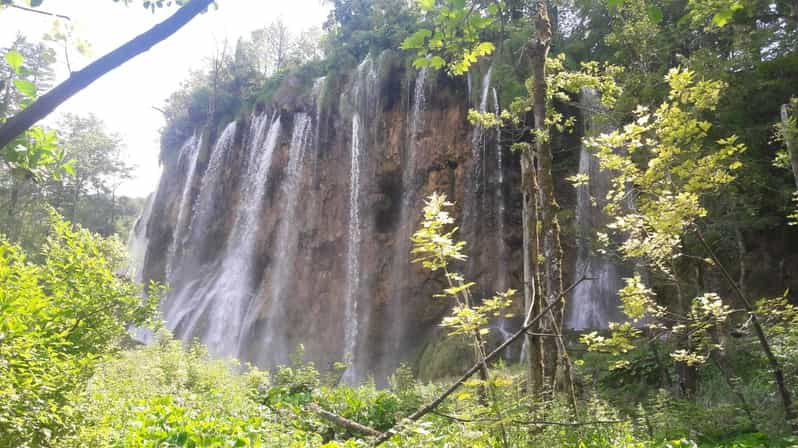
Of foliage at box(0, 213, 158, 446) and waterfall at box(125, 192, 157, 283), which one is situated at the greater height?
waterfall at box(125, 192, 157, 283)

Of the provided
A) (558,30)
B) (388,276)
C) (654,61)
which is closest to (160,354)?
(388,276)

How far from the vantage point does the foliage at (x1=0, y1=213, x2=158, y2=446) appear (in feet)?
11.7

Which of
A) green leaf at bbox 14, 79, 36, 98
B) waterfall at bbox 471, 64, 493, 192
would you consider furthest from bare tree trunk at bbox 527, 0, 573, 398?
waterfall at bbox 471, 64, 493, 192

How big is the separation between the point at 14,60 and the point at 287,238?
22.1m

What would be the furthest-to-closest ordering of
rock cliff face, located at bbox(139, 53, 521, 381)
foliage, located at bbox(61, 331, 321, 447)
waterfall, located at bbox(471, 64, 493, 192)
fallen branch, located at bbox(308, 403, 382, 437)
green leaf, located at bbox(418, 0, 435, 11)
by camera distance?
rock cliff face, located at bbox(139, 53, 521, 381), waterfall, located at bbox(471, 64, 493, 192), fallen branch, located at bbox(308, 403, 382, 437), foliage, located at bbox(61, 331, 321, 447), green leaf, located at bbox(418, 0, 435, 11)

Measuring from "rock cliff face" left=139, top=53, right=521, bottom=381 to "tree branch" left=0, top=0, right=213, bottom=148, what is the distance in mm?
16075

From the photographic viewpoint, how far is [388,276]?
68.3 ft

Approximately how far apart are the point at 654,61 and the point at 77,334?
41.0 feet

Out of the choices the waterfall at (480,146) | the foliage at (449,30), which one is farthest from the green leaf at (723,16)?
the waterfall at (480,146)

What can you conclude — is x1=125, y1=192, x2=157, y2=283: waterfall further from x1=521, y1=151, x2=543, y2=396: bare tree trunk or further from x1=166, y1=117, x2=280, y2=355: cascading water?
x1=521, y1=151, x2=543, y2=396: bare tree trunk

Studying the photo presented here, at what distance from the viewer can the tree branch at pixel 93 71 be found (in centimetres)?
172

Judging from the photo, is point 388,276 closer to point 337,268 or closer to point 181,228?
point 337,268

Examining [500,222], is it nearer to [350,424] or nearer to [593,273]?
[593,273]

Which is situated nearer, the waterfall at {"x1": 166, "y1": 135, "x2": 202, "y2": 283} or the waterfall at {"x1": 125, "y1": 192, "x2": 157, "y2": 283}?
the waterfall at {"x1": 166, "y1": 135, "x2": 202, "y2": 283}
